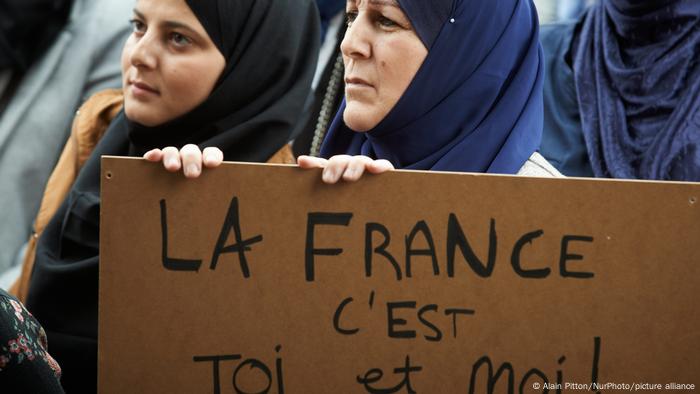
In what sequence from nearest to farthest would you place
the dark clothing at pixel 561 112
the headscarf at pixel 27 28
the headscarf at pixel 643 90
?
the headscarf at pixel 643 90 < the dark clothing at pixel 561 112 < the headscarf at pixel 27 28

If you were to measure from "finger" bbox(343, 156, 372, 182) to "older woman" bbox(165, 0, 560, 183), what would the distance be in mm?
379

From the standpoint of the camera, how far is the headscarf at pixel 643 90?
9.30 ft

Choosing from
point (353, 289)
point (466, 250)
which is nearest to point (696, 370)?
point (466, 250)

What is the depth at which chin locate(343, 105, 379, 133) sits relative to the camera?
1994 mm

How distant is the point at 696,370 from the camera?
1616 millimetres

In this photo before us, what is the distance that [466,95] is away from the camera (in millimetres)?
1993

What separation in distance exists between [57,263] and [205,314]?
1.03 metres

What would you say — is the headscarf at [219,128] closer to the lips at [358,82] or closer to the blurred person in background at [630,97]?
the lips at [358,82]

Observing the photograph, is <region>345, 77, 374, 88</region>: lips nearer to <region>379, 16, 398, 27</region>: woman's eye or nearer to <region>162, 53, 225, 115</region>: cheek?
<region>379, 16, 398, 27</region>: woman's eye

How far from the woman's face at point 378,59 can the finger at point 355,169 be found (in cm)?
40

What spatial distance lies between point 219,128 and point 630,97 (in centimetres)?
124

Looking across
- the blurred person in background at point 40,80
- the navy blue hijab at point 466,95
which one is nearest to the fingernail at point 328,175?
the navy blue hijab at point 466,95

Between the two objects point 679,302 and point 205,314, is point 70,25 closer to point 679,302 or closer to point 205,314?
point 205,314

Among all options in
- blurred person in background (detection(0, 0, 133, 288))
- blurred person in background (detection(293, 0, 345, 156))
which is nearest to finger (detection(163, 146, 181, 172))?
blurred person in background (detection(293, 0, 345, 156))
